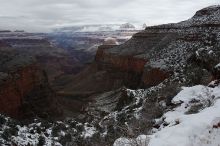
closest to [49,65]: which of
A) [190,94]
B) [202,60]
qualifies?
[202,60]

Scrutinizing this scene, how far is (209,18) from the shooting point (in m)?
52.5

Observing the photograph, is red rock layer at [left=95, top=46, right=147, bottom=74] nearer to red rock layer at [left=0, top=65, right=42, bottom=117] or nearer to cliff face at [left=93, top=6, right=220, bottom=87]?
cliff face at [left=93, top=6, right=220, bottom=87]

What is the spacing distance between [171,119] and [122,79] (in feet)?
172

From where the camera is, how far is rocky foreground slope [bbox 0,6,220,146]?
30.9 ft

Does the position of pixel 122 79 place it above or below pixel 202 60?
below

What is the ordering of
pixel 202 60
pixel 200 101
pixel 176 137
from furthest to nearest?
1. pixel 202 60
2. pixel 200 101
3. pixel 176 137

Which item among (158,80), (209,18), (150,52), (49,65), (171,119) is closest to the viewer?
(171,119)

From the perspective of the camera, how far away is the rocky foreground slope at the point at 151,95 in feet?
30.9

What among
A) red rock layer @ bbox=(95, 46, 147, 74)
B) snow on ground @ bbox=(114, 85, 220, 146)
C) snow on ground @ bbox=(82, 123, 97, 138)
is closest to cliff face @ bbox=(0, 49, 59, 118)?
red rock layer @ bbox=(95, 46, 147, 74)

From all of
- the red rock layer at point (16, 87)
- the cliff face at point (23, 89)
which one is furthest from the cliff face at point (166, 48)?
the red rock layer at point (16, 87)

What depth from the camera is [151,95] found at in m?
27.2

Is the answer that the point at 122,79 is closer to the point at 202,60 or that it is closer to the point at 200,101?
the point at 202,60

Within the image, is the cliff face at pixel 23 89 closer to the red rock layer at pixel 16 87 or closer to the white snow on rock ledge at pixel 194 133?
the red rock layer at pixel 16 87

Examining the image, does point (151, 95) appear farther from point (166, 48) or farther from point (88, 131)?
point (166, 48)
